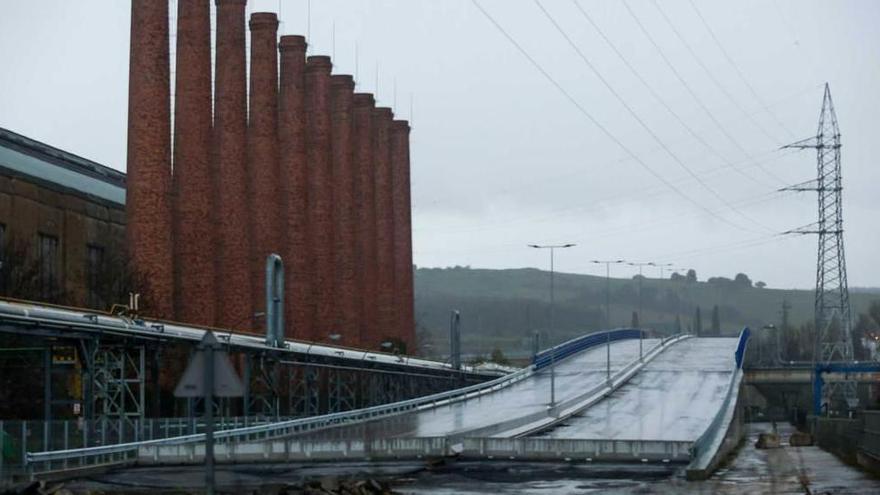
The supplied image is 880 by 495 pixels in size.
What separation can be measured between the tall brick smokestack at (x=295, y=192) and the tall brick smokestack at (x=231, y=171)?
986 centimetres

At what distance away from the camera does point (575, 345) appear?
Answer: 124 metres

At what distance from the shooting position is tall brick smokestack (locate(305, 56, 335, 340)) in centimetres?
10256

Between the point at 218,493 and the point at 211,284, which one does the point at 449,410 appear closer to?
the point at 211,284

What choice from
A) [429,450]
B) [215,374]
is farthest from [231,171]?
[215,374]

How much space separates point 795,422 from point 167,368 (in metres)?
77.9

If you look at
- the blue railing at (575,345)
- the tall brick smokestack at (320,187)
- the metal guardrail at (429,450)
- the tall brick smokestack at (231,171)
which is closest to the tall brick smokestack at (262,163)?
the tall brick smokestack at (231,171)

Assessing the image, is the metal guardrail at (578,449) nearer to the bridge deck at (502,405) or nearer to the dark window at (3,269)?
the bridge deck at (502,405)

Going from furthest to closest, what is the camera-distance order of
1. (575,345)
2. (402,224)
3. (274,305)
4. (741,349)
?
(402,224) < (575,345) < (741,349) < (274,305)

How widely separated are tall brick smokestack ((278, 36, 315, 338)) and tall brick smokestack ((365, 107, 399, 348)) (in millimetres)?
20298

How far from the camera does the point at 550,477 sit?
133ft

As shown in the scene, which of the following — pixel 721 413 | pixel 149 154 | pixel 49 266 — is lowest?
pixel 721 413

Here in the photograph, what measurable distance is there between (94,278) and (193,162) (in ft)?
29.3

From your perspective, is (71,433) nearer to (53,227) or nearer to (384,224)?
(53,227)

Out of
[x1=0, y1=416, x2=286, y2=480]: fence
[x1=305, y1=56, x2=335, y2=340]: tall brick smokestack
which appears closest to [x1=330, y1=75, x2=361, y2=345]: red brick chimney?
[x1=305, y1=56, x2=335, y2=340]: tall brick smokestack
